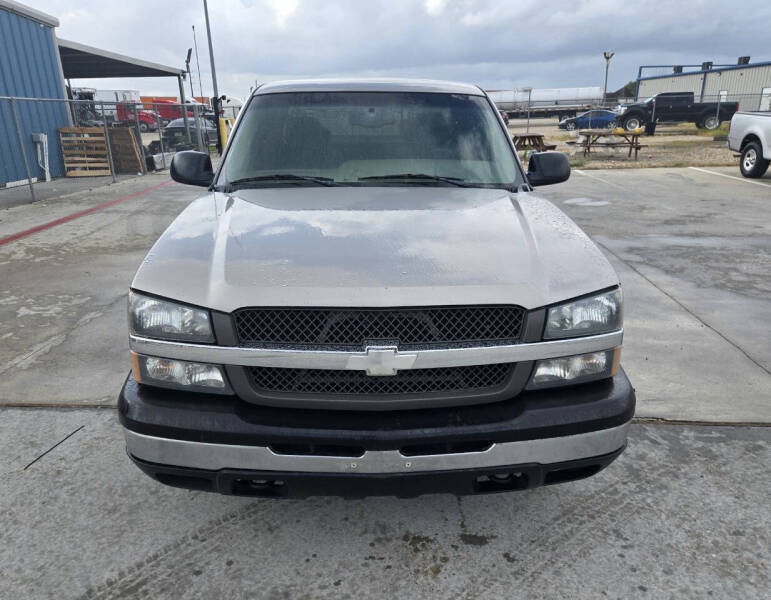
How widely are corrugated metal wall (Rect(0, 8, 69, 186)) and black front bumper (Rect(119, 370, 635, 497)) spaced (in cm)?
1404

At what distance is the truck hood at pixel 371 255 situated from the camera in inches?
79.2

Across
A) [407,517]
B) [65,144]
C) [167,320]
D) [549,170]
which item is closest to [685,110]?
[65,144]

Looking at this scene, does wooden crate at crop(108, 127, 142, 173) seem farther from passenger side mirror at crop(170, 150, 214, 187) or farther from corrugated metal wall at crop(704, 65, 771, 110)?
corrugated metal wall at crop(704, 65, 771, 110)

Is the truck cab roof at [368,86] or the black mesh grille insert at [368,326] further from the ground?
the truck cab roof at [368,86]

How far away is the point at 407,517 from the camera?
2559mm

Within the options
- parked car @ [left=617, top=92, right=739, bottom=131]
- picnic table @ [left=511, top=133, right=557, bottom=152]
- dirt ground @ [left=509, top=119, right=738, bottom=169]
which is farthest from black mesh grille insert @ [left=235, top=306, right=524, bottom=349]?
parked car @ [left=617, top=92, right=739, bottom=131]

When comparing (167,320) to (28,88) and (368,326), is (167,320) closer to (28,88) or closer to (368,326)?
(368,326)

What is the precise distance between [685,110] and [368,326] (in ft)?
111

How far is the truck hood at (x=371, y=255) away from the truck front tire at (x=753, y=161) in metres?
13.2

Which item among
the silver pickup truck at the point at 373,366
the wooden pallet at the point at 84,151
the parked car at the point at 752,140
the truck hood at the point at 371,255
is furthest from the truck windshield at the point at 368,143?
the wooden pallet at the point at 84,151

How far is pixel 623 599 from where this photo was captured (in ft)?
6.94

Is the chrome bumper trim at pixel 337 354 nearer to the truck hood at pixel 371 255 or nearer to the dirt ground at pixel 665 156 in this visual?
the truck hood at pixel 371 255

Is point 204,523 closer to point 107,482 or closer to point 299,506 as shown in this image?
point 299,506

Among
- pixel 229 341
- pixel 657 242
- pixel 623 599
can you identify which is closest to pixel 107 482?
pixel 229 341
